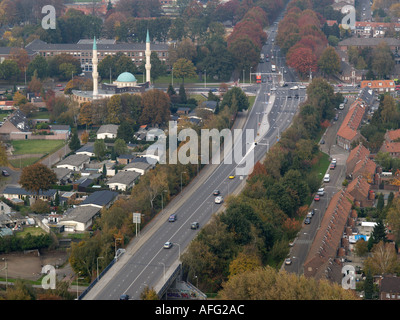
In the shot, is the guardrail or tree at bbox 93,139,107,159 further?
tree at bbox 93,139,107,159

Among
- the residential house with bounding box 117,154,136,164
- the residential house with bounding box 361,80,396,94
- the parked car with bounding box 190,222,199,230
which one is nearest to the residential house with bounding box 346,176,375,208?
the parked car with bounding box 190,222,199,230

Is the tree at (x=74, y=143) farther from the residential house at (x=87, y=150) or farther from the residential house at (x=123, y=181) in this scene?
the residential house at (x=123, y=181)

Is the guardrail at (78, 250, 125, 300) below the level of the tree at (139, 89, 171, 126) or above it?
below

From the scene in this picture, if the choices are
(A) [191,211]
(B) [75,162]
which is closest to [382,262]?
(A) [191,211]

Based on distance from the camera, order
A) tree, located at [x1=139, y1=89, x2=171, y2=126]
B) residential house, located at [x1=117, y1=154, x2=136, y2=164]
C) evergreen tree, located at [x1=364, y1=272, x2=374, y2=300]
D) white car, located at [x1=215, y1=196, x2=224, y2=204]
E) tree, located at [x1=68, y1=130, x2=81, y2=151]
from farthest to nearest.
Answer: tree, located at [x1=139, y1=89, x2=171, y2=126]
tree, located at [x1=68, y1=130, x2=81, y2=151]
residential house, located at [x1=117, y1=154, x2=136, y2=164]
white car, located at [x1=215, y1=196, x2=224, y2=204]
evergreen tree, located at [x1=364, y1=272, x2=374, y2=300]

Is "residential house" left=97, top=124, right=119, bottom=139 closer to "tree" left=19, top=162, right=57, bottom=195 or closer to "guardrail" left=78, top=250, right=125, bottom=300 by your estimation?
"tree" left=19, top=162, right=57, bottom=195

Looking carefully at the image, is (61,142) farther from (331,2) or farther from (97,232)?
(331,2)
